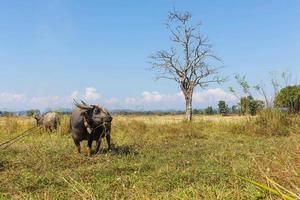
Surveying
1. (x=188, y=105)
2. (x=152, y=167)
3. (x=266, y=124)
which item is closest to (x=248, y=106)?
(x=266, y=124)

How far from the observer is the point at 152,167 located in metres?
8.84

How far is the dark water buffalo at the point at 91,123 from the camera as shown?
10820mm

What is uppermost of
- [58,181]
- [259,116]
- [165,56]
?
[165,56]

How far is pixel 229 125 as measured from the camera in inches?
683

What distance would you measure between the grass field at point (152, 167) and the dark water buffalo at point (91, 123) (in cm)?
45

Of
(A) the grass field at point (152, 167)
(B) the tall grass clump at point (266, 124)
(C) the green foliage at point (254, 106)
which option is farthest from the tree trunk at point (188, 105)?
(A) the grass field at point (152, 167)

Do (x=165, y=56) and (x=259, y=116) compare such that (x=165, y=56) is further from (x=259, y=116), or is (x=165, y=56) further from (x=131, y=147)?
(x=131, y=147)

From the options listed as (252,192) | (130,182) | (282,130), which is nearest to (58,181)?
(130,182)

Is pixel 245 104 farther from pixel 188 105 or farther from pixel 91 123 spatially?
pixel 188 105

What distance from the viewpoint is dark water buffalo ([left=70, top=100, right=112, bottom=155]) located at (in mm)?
10820

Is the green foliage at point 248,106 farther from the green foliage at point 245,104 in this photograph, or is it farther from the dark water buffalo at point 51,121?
the dark water buffalo at point 51,121

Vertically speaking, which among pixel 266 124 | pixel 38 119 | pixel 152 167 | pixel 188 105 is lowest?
pixel 152 167

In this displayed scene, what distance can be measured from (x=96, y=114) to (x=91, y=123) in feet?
0.79

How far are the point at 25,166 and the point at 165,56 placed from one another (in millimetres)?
20845
